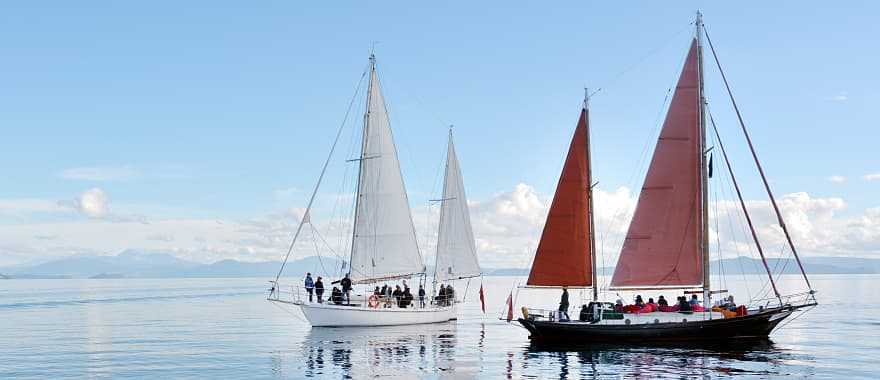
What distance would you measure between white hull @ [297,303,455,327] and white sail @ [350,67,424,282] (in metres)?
2.33

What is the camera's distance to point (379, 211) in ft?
190

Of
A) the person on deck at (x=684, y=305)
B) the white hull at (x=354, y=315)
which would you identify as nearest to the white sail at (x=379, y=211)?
the white hull at (x=354, y=315)

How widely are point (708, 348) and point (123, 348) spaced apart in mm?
32213

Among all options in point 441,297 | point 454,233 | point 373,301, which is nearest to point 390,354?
point 373,301

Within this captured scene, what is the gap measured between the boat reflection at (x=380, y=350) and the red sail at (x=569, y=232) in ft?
23.2

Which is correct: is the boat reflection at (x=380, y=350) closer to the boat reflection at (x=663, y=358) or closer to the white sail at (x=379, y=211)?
the white sail at (x=379, y=211)

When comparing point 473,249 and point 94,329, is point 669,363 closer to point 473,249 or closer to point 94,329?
point 473,249

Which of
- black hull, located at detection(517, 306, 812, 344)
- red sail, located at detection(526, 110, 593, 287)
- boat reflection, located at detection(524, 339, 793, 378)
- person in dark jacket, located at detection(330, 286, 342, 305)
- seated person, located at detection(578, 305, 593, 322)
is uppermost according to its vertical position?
red sail, located at detection(526, 110, 593, 287)

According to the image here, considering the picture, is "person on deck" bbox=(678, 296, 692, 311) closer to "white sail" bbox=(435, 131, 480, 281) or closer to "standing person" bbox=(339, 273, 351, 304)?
"white sail" bbox=(435, 131, 480, 281)

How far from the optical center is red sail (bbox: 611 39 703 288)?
45812mm

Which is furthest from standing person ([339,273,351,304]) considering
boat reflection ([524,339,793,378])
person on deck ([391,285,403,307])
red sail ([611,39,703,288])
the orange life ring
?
red sail ([611,39,703,288])

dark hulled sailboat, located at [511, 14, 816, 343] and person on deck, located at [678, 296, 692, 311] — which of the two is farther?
dark hulled sailboat, located at [511, 14, 816, 343]

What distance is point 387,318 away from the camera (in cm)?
5778

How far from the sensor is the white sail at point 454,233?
64562mm
